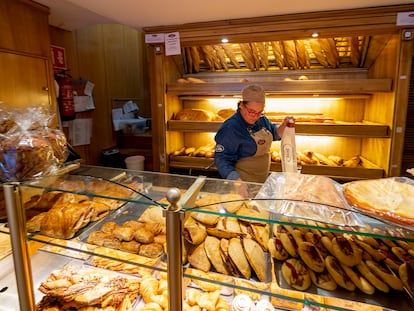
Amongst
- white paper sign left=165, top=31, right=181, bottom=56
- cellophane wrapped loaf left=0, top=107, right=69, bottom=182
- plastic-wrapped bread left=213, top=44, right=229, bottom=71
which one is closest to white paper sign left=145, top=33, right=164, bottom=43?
white paper sign left=165, top=31, right=181, bottom=56

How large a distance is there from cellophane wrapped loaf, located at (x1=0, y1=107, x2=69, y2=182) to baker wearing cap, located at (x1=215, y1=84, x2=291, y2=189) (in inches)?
38.6

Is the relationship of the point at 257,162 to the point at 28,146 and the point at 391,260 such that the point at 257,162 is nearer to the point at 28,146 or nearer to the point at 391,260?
the point at 391,260

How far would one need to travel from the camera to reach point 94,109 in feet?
13.2

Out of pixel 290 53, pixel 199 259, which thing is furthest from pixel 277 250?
pixel 290 53

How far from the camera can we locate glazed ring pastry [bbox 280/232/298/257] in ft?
2.88

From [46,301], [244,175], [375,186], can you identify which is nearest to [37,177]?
[46,301]

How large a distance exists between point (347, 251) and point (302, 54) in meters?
2.56

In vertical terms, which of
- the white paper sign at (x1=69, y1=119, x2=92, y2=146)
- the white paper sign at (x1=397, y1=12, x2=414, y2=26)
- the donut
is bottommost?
the donut

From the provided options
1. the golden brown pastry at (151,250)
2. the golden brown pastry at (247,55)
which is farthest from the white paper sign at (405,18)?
the golden brown pastry at (151,250)

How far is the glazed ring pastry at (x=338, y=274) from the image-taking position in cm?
78

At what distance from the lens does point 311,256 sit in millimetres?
838

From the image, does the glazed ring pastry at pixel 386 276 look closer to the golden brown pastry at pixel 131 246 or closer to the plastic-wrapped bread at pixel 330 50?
the golden brown pastry at pixel 131 246

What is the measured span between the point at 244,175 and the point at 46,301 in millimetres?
1447

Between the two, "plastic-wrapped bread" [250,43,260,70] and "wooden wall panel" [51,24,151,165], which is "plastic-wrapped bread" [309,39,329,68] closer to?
"plastic-wrapped bread" [250,43,260,70]
